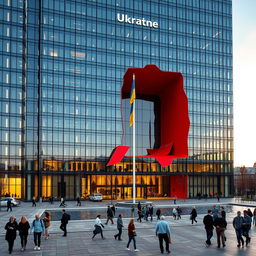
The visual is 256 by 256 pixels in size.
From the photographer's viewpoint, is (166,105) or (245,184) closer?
(166,105)

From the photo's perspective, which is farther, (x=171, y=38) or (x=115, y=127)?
(x=171, y=38)

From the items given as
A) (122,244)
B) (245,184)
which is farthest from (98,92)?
(245,184)

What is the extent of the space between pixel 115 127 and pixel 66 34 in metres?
18.5

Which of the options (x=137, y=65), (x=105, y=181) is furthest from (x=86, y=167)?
(x=137, y=65)

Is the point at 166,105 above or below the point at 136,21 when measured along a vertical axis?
below

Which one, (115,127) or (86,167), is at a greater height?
(115,127)

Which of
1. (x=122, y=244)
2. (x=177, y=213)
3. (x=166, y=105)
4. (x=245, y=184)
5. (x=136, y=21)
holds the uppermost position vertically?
(x=136, y=21)

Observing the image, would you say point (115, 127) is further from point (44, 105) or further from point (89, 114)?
point (44, 105)

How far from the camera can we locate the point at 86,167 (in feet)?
202

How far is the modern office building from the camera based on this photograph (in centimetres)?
5894

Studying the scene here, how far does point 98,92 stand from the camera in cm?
6347

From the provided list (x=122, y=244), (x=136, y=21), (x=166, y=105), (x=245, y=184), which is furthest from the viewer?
(x=245, y=184)

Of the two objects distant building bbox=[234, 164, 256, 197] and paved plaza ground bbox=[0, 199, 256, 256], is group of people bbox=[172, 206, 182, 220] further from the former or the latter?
distant building bbox=[234, 164, 256, 197]

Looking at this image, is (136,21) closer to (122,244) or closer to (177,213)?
(177,213)
